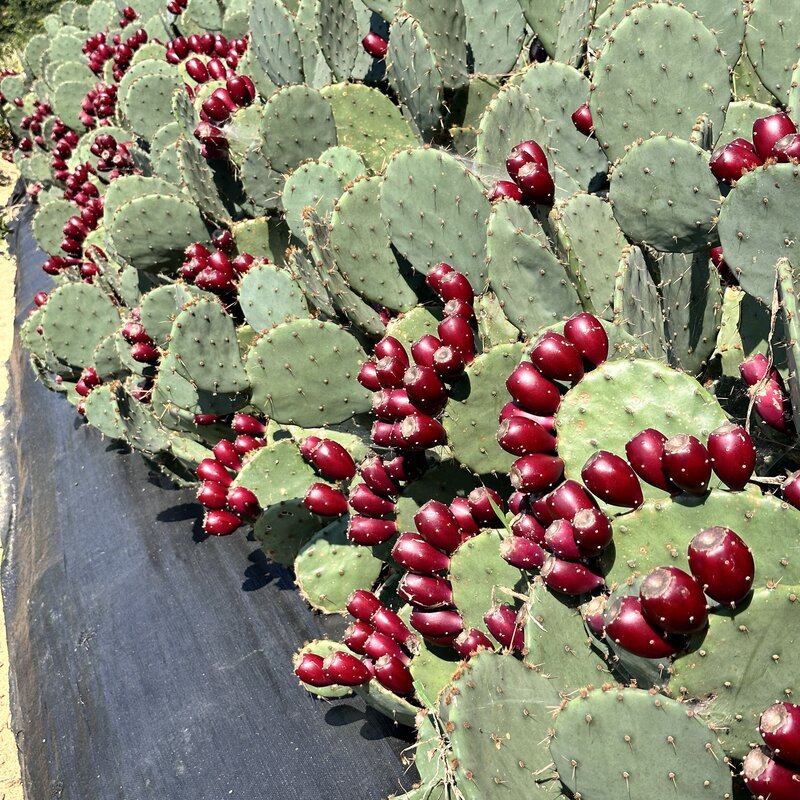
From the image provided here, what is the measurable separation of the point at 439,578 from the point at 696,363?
0.84 m

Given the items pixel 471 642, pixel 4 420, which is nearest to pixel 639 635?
pixel 471 642

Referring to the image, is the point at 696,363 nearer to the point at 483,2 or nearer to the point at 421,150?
the point at 421,150

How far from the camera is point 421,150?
233 cm

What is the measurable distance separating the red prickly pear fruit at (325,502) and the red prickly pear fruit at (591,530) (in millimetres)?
1094

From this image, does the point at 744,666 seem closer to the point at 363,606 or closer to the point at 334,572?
the point at 363,606

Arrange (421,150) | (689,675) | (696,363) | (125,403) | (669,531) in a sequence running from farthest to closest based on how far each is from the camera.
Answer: (125,403)
(421,150)
(696,363)
(669,531)
(689,675)

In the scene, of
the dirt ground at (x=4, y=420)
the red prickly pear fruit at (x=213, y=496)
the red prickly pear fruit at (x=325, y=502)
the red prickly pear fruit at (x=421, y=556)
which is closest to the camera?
the red prickly pear fruit at (x=421, y=556)

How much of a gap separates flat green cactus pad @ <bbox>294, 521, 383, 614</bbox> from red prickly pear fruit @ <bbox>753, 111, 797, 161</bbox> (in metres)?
1.55

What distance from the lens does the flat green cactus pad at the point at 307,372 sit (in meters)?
2.54

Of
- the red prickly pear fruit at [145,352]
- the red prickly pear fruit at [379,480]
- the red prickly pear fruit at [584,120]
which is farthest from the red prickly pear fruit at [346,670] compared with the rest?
the red prickly pear fruit at [145,352]

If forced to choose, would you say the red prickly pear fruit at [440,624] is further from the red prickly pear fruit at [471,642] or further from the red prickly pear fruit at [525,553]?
the red prickly pear fruit at [525,553]

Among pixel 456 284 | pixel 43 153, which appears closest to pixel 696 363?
pixel 456 284

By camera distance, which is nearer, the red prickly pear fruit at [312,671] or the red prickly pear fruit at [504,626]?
the red prickly pear fruit at [504,626]

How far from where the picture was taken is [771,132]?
1683 millimetres
